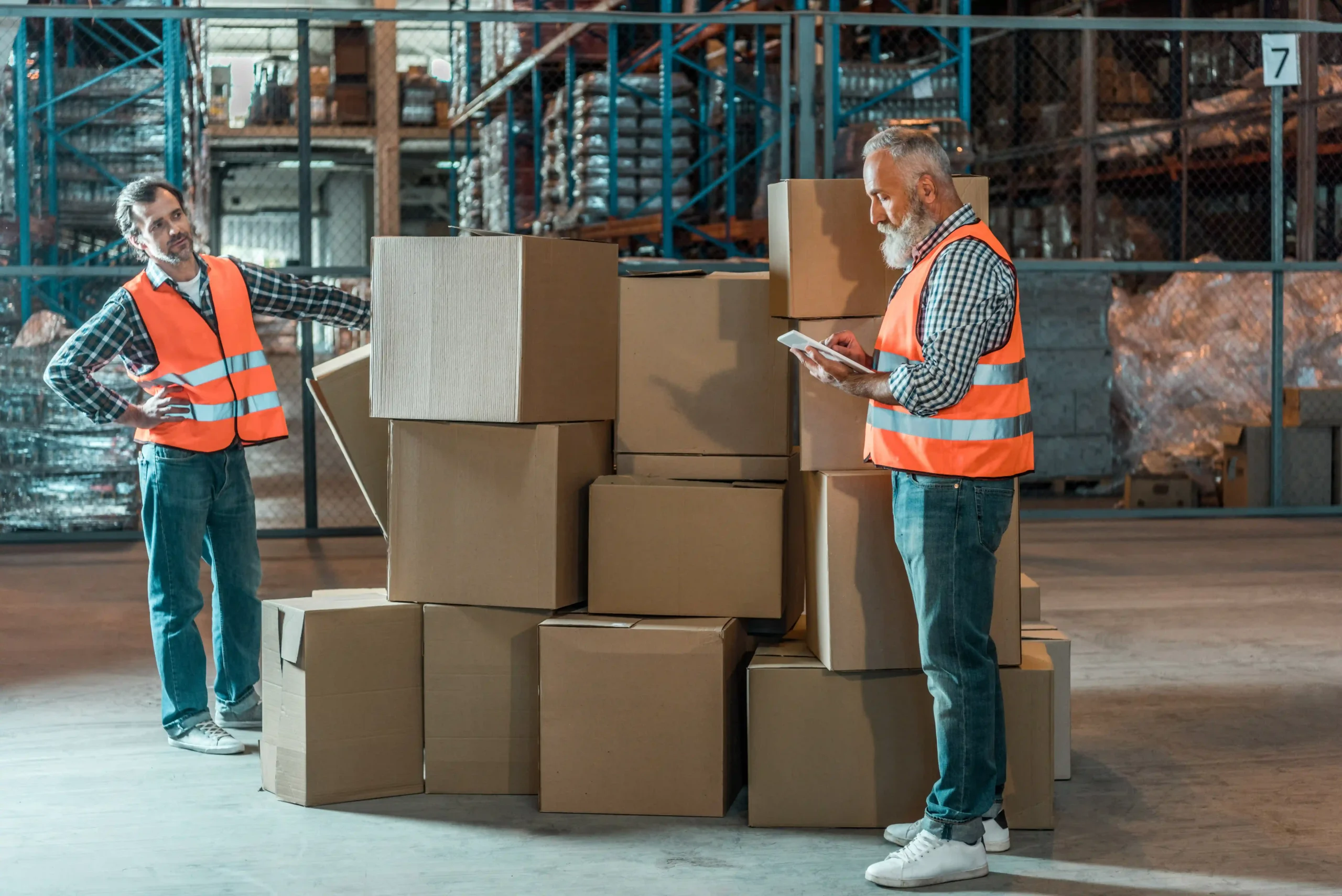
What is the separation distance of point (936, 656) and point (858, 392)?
620mm

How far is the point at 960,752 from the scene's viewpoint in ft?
10.2

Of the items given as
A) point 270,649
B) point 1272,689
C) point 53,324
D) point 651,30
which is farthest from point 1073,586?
point 651,30

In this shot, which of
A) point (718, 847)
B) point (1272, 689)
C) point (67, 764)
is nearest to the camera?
point (718, 847)

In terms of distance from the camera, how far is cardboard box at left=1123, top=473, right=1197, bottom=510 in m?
9.23

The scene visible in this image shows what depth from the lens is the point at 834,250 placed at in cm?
346

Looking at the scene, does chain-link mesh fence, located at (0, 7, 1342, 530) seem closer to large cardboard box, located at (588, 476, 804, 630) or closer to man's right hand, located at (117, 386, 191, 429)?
man's right hand, located at (117, 386, 191, 429)

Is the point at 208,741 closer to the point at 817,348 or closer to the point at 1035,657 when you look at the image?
the point at 817,348

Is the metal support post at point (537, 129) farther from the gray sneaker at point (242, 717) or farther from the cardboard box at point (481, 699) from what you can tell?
the cardboard box at point (481, 699)

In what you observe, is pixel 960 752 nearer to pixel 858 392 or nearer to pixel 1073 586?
pixel 858 392

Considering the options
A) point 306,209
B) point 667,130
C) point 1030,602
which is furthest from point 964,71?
point 1030,602

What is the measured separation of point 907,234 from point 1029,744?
4.33ft

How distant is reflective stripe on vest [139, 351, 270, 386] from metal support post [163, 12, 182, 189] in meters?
6.08

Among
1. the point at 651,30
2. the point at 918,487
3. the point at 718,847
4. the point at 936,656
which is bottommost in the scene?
the point at 718,847

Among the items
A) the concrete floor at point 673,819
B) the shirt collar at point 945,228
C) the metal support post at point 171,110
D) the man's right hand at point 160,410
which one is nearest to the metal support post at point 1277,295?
the concrete floor at point 673,819
